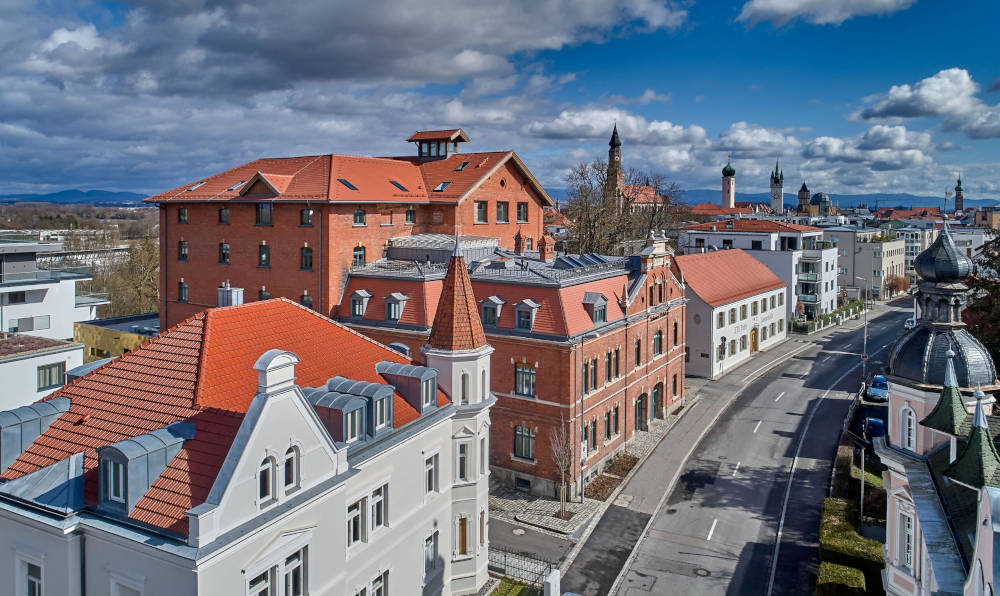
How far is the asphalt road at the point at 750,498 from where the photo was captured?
1015 inches

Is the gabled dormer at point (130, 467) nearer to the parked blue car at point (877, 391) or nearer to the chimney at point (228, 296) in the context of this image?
the chimney at point (228, 296)

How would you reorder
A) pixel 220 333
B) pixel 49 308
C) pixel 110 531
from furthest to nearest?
pixel 49 308
pixel 220 333
pixel 110 531

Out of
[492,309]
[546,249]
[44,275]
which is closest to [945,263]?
[492,309]

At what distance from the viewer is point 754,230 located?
241ft

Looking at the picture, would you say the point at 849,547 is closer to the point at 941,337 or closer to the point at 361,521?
the point at 941,337

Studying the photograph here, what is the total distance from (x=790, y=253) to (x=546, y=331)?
4833 cm

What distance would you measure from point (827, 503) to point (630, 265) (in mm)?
16222

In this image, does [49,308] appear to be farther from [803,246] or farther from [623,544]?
[803,246]

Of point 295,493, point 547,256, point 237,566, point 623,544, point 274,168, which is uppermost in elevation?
point 274,168

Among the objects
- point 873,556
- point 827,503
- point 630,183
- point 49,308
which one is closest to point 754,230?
point 630,183

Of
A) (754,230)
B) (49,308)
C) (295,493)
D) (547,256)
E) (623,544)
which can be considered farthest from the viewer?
(754,230)

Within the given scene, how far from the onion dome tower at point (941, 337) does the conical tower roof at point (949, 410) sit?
69 centimetres

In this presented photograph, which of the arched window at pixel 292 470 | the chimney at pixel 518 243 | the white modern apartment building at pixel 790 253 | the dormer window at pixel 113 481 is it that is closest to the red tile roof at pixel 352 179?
the chimney at pixel 518 243

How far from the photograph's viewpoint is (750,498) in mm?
32406
